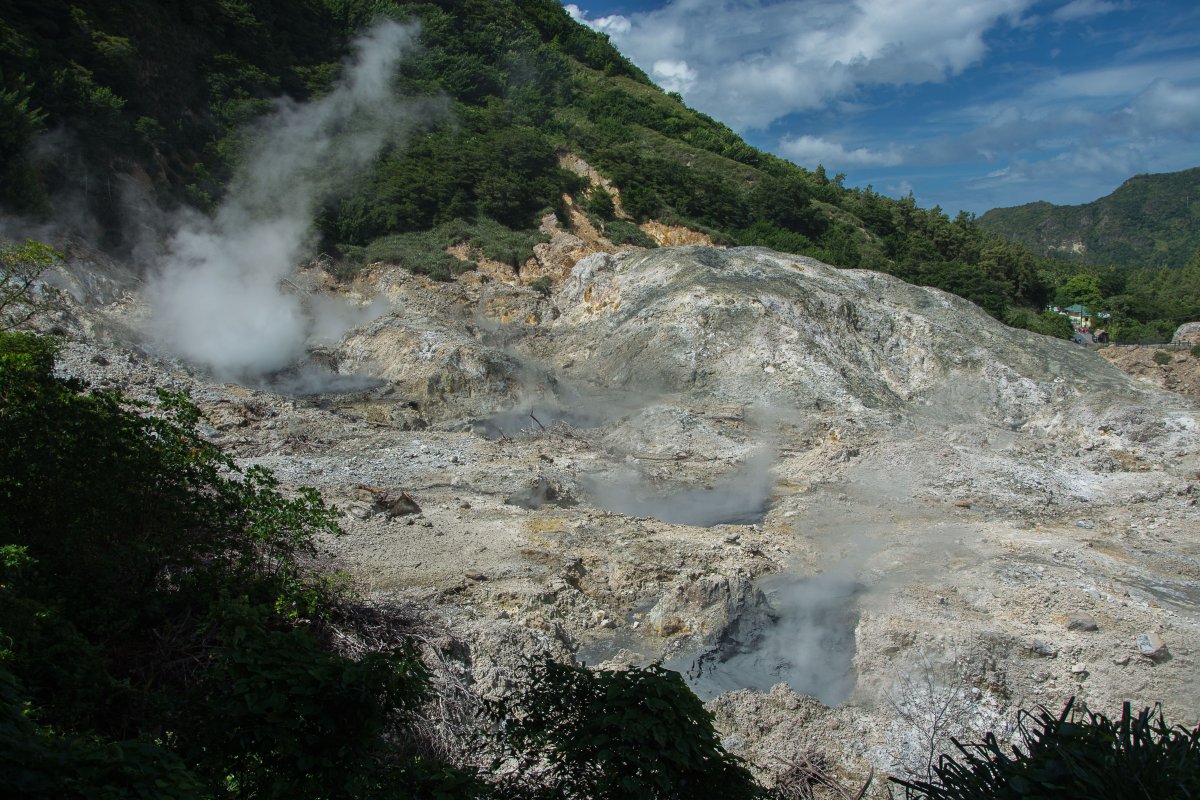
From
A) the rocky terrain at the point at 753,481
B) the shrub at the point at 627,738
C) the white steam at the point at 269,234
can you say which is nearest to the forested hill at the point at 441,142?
the white steam at the point at 269,234

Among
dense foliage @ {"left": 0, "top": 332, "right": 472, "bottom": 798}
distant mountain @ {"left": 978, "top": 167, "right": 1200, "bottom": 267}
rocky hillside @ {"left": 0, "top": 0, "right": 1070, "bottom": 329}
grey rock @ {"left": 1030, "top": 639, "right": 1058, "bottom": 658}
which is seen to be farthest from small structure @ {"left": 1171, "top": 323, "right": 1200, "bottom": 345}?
distant mountain @ {"left": 978, "top": 167, "right": 1200, "bottom": 267}

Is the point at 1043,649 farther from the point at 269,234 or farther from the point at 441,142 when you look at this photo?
the point at 441,142

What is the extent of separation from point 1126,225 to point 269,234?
6160 inches

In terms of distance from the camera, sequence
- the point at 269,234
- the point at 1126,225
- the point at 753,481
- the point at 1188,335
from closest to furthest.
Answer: the point at 753,481
the point at 269,234
the point at 1188,335
the point at 1126,225

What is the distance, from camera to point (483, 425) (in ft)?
49.1

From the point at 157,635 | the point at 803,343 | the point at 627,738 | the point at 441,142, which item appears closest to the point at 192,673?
the point at 157,635

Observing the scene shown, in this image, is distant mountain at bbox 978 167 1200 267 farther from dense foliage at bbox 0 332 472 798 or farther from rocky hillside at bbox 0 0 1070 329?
dense foliage at bbox 0 332 472 798

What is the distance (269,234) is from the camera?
75.8 ft

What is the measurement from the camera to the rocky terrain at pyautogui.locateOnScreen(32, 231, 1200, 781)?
24.7 feet

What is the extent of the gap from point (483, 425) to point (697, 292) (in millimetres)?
7274

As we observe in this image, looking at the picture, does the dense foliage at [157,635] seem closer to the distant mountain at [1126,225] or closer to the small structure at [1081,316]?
the small structure at [1081,316]

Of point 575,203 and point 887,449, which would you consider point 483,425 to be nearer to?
point 887,449

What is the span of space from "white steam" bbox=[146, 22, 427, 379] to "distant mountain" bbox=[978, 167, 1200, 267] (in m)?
116

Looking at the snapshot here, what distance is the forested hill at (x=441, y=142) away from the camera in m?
19.6
